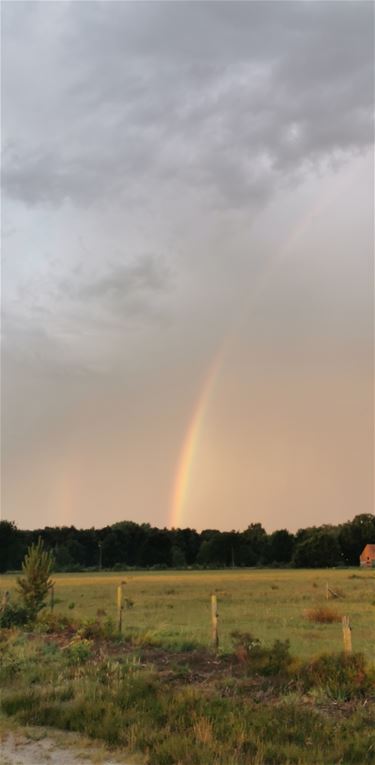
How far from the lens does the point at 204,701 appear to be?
9938 mm

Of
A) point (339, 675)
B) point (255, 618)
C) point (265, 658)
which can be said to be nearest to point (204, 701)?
point (339, 675)

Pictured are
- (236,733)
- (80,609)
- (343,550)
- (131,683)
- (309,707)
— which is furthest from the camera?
(343,550)

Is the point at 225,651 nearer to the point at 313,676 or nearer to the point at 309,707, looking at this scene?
the point at 313,676

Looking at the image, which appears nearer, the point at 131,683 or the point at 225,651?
the point at 131,683

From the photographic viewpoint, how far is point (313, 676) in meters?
11.9

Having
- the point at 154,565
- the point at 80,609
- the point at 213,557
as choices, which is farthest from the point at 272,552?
the point at 80,609

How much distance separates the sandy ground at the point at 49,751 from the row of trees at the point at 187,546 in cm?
13997

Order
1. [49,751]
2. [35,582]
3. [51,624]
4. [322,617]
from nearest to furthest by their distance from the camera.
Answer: [49,751]
[51,624]
[35,582]
[322,617]

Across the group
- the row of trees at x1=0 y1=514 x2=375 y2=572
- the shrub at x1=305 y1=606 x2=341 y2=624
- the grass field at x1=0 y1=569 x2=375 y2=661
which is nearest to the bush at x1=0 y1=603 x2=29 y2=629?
the grass field at x1=0 y1=569 x2=375 y2=661

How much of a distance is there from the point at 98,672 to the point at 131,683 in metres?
1.45

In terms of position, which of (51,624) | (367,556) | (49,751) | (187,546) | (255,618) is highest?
(187,546)

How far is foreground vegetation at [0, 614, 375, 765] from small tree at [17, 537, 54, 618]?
8.66 m

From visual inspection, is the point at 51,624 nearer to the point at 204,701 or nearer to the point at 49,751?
the point at 204,701

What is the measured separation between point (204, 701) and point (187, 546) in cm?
17283
